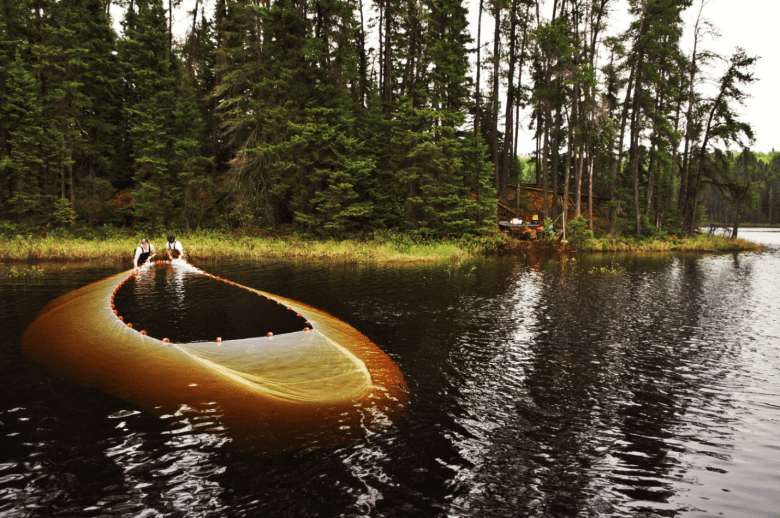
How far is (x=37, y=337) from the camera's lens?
895cm

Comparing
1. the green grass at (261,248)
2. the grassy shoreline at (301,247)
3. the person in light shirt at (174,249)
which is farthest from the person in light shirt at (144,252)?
the green grass at (261,248)

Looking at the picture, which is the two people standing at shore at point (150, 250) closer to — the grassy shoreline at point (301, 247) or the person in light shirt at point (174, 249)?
the person in light shirt at point (174, 249)

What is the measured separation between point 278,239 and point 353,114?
10884mm

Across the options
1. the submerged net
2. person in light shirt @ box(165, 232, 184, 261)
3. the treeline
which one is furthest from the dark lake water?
the treeline

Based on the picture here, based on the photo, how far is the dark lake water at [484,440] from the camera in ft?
13.1

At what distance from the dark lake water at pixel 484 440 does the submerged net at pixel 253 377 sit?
317mm

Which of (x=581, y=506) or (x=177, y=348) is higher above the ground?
(x=177, y=348)

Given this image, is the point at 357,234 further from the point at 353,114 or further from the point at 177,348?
the point at 177,348

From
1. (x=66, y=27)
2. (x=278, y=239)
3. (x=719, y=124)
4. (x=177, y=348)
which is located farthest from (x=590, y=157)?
(x=66, y=27)

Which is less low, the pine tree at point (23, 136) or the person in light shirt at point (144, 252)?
the pine tree at point (23, 136)

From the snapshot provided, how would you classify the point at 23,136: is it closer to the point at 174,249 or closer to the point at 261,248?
the point at 261,248

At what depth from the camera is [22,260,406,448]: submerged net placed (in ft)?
17.9

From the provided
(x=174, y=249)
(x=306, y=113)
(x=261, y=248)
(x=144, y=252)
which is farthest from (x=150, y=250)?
(x=306, y=113)

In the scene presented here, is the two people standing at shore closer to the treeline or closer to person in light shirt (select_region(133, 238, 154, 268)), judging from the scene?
person in light shirt (select_region(133, 238, 154, 268))
